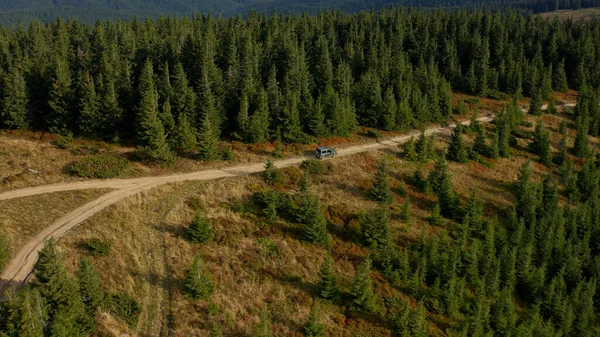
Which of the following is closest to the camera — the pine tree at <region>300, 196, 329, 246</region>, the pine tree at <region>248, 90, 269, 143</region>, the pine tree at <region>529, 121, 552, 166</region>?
the pine tree at <region>300, 196, 329, 246</region>

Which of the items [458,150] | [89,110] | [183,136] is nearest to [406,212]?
[458,150]

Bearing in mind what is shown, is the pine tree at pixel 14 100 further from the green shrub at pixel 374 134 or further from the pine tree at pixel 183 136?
the green shrub at pixel 374 134

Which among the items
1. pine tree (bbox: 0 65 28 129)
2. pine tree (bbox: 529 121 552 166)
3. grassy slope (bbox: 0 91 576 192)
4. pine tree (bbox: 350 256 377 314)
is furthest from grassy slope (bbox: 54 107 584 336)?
pine tree (bbox: 529 121 552 166)

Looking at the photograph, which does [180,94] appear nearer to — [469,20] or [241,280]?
[241,280]

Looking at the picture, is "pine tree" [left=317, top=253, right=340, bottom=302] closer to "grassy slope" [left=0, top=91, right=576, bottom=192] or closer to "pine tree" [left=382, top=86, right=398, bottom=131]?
"grassy slope" [left=0, top=91, right=576, bottom=192]

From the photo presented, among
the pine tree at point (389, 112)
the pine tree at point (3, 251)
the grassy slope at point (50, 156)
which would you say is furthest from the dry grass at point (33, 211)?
the pine tree at point (389, 112)

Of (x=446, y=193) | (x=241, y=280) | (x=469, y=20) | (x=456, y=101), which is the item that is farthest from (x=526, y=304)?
(x=469, y=20)

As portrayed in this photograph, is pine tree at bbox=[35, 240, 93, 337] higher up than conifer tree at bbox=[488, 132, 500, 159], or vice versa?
pine tree at bbox=[35, 240, 93, 337]
